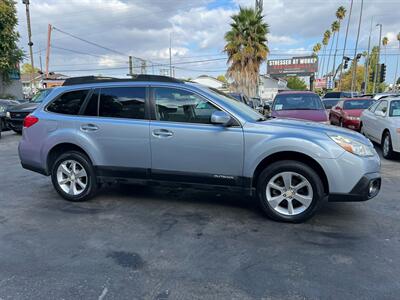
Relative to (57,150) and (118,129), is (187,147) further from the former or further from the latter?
(57,150)

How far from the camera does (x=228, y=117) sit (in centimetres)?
437

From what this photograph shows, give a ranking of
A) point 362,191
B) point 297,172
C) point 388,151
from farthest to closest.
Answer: point 388,151
point 297,172
point 362,191

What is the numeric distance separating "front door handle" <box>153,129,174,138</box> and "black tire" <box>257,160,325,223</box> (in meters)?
1.29

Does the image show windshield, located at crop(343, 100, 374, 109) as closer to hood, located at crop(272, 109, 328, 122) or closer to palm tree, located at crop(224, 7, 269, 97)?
hood, located at crop(272, 109, 328, 122)

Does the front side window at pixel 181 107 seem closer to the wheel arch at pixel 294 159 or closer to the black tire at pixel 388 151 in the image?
the wheel arch at pixel 294 159

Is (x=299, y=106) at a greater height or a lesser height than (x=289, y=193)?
greater

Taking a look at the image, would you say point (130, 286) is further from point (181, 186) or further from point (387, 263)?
point (387, 263)

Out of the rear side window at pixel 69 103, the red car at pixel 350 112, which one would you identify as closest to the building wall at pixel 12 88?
the red car at pixel 350 112

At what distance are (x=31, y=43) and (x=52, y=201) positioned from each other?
2751 centimetres

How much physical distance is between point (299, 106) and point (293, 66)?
6650cm

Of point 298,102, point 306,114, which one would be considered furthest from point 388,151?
point 298,102

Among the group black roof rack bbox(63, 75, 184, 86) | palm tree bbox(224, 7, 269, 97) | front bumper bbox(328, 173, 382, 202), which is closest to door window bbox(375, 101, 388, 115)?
front bumper bbox(328, 173, 382, 202)

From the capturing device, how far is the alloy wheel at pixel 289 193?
4251mm

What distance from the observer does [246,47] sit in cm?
2536
